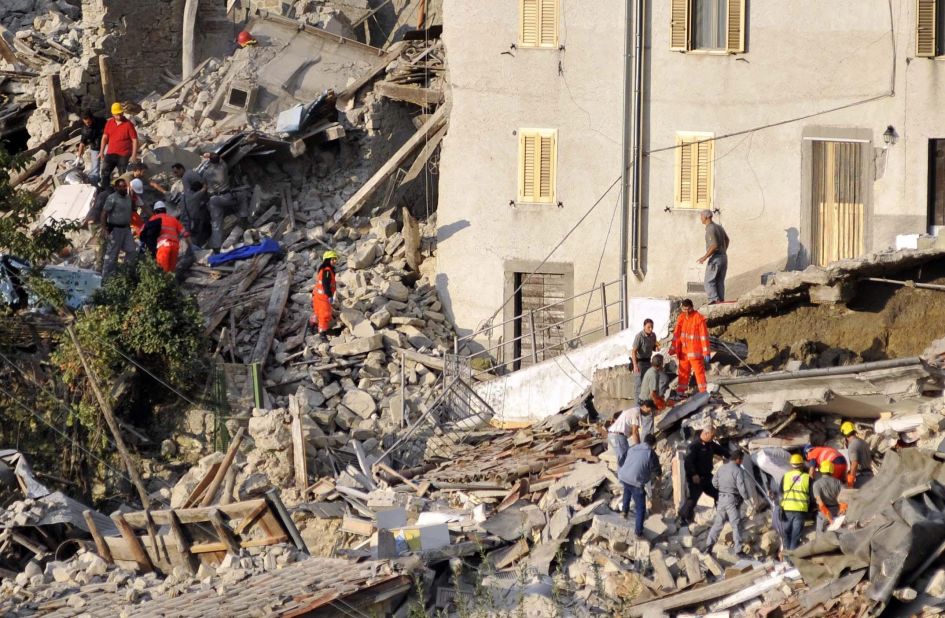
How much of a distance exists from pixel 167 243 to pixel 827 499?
11554mm

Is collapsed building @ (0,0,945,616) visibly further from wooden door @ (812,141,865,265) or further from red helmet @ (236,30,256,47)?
wooden door @ (812,141,865,265)

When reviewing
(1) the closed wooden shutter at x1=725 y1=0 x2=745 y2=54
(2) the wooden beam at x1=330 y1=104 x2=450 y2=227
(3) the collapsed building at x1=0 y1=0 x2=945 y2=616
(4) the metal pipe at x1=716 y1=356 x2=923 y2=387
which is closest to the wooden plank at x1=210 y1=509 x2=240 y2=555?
(3) the collapsed building at x1=0 y1=0 x2=945 y2=616

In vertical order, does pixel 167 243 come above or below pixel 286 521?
above

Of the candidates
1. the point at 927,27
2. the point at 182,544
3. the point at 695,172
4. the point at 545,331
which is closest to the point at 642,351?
the point at 545,331

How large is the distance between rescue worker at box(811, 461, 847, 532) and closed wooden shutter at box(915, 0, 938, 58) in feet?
32.2

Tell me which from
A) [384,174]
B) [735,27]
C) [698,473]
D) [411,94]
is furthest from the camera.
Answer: [411,94]

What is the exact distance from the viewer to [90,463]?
2589 cm

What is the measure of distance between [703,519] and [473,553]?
2498mm

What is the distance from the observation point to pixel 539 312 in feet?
91.9

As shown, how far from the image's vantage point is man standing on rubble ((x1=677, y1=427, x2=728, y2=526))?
20.2m

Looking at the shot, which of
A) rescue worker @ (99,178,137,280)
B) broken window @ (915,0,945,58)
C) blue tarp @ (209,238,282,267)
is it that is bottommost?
blue tarp @ (209,238,282,267)

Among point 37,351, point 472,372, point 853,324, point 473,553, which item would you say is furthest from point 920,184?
point 37,351

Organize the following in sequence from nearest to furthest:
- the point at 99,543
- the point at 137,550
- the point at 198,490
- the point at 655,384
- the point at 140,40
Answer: the point at 137,550 < the point at 99,543 < the point at 655,384 < the point at 198,490 < the point at 140,40

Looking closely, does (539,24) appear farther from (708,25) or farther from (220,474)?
(220,474)
